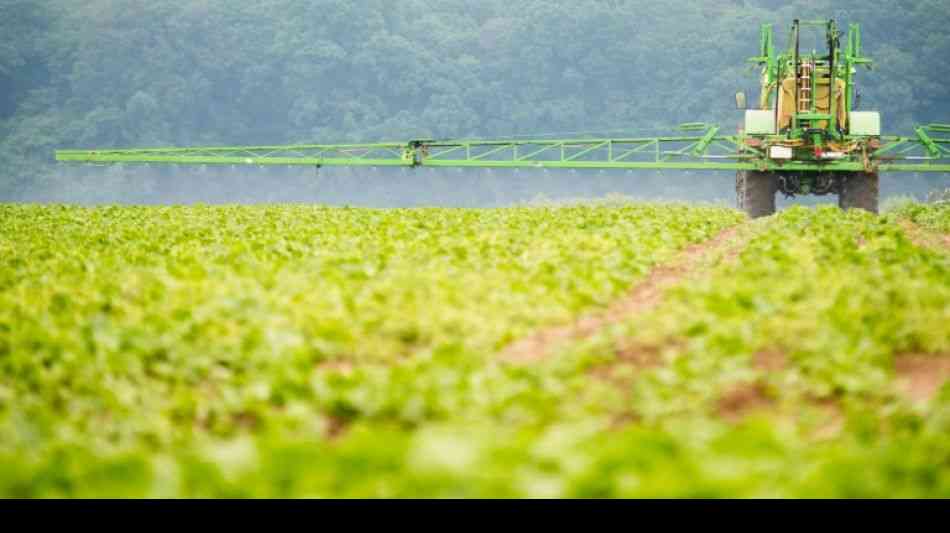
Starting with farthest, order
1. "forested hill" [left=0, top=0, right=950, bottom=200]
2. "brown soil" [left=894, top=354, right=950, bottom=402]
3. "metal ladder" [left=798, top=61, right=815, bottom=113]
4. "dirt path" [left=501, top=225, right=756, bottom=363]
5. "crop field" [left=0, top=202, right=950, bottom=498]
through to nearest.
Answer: "forested hill" [left=0, top=0, right=950, bottom=200], "metal ladder" [left=798, top=61, right=815, bottom=113], "dirt path" [left=501, top=225, right=756, bottom=363], "brown soil" [left=894, top=354, right=950, bottom=402], "crop field" [left=0, top=202, right=950, bottom=498]

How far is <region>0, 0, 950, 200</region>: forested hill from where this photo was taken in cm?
8131

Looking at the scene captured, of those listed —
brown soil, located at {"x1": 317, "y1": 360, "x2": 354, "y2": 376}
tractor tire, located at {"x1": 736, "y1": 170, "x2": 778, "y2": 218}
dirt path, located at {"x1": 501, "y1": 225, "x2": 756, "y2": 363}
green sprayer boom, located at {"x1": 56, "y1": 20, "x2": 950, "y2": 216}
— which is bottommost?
brown soil, located at {"x1": 317, "y1": 360, "x2": 354, "y2": 376}

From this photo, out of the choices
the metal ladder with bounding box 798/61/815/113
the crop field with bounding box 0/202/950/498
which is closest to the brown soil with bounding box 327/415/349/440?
the crop field with bounding box 0/202/950/498

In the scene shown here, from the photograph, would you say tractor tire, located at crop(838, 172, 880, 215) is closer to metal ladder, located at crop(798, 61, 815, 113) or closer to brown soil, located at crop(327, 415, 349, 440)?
metal ladder, located at crop(798, 61, 815, 113)

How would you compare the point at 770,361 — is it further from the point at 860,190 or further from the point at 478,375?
the point at 860,190

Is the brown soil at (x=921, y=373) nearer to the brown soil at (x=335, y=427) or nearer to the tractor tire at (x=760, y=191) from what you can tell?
the brown soil at (x=335, y=427)

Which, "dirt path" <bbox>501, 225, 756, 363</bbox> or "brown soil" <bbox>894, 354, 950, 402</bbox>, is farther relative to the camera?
"dirt path" <bbox>501, 225, 756, 363</bbox>

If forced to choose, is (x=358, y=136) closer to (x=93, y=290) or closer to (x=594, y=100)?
(x=594, y=100)

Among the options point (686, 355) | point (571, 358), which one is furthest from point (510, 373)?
point (686, 355)

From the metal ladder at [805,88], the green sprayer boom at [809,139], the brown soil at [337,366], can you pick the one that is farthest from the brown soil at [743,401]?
the metal ladder at [805,88]

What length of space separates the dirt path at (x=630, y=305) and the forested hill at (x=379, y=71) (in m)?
64.5

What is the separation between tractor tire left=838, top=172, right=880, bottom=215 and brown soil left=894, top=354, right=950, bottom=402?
24.9 meters

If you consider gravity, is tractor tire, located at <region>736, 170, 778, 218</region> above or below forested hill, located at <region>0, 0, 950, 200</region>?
below

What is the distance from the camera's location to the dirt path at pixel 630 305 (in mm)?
7845
